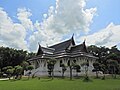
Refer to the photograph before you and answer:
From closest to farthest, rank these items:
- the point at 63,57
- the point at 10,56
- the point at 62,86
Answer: the point at 62,86
the point at 63,57
the point at 10,56

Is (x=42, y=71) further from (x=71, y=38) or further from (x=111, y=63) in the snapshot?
(x=111, y=63)

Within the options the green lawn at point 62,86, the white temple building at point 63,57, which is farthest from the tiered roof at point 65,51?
the green lawn at point 62,86

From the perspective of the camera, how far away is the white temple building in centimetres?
4828

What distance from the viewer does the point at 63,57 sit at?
1951 inches

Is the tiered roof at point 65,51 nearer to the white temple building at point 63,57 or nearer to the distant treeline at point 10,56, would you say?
the white temple building at point 63,57

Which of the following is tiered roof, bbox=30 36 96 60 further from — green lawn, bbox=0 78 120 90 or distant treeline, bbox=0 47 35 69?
green lawn, bbox=0 78 120 90

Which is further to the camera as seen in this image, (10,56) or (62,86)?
(10,56)

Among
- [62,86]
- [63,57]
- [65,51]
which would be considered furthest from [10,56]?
[62,86]

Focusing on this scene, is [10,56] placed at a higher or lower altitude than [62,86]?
higher

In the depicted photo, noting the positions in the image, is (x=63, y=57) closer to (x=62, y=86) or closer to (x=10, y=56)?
(x=10, y=56)

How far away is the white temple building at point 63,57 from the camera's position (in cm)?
4828

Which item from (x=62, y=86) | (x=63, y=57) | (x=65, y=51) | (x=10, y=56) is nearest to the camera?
(x=62, y=86)

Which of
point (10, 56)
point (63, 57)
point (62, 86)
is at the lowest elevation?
point (62, 86)

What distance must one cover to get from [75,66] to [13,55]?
32.5m
